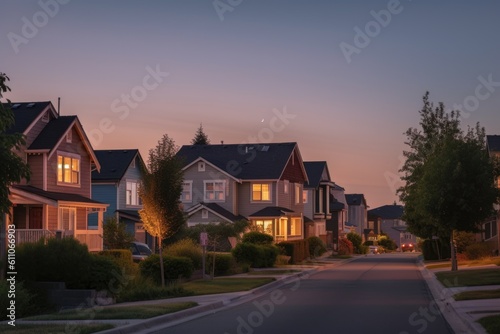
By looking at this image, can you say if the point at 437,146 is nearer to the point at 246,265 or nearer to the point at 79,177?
the point at 246,265

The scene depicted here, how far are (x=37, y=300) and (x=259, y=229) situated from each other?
32569mm

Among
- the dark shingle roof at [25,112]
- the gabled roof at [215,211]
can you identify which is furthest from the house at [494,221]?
the dark shingle roof at [25,112]

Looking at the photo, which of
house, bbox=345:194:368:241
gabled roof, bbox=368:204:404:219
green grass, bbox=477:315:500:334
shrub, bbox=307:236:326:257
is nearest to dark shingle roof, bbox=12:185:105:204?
green grass, bbox=477:315:500:334

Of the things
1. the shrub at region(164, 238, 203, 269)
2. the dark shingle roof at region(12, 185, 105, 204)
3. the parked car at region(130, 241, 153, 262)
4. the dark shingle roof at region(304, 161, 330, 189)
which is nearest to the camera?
the dark shingle roof at region(12, 185, 105, 204)

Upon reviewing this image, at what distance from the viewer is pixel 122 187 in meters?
53.8

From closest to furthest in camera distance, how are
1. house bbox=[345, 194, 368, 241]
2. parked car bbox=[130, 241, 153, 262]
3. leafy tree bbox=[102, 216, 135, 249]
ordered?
leafy tree bbox=[102, 216, 135, 249], parked car bbox=[130, 241, 153, 262], house bbox=[345, 194, 368, 241]

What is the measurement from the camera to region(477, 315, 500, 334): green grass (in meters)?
15.0

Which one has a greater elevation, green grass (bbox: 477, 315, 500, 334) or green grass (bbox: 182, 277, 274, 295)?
green grass (bbox: 477, 315, 500, 334)

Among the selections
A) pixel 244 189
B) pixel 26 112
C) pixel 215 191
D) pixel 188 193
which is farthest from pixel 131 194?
pixel 26 112

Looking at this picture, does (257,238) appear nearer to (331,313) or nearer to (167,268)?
(167,268)

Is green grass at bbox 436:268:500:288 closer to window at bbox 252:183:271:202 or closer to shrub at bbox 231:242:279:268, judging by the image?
shrub at bbox 231:242:279:268

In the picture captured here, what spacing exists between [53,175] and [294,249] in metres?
21.7

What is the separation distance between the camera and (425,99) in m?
53.8

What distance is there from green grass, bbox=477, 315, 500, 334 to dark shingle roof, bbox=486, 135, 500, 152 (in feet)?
113
